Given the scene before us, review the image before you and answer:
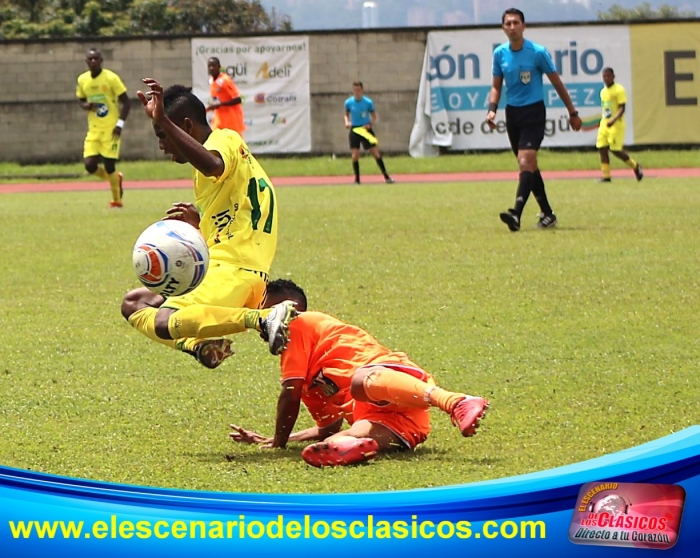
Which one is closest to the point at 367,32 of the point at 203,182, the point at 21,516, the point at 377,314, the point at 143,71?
the point at 143,71

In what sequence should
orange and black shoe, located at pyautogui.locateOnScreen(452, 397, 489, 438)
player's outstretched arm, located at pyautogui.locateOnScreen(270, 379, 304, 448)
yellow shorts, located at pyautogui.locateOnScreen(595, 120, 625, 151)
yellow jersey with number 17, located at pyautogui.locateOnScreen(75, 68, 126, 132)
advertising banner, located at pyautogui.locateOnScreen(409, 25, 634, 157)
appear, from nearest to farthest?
orange and black shoe, located at pyautogui.locateOnScreen(452, 397, 489, 438) → player's outstretched arm, located at pyautogui.locateOnScreen(270, 379, 304, 448) → yellow jersey with number 17, located at pyautogui.locateOnScreen(75, 68, 126, 132) → yellow shorts, located at pyautogui.locateOnScreen(595, 120, 625, 151) → advertising banner, located at pyautogui.locateOnScreen(409, 25, 634, 157)

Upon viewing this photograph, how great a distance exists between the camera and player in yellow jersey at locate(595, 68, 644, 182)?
22.1m

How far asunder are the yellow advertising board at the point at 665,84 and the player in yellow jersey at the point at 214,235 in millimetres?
24891

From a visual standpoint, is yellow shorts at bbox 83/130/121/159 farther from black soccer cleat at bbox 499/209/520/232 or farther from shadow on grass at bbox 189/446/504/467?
shadow on grass at bbox 189/446/504/467

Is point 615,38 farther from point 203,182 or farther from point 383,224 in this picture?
point 203,182

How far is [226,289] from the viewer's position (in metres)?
5.64

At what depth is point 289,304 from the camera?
207 inches

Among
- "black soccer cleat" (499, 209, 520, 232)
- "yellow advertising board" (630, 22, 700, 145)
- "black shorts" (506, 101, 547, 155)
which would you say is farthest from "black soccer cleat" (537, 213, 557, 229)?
"yellow advertising board" (630, 22, 700, 145)

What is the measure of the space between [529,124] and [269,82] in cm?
1775

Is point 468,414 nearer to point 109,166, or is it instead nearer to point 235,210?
point 235,210

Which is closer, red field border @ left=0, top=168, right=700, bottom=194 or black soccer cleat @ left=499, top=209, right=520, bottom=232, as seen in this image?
black soccer cleat @ left=499, top=209, right=520, bottom=232

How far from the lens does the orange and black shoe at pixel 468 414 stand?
4785 mm

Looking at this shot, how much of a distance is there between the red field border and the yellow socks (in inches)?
751

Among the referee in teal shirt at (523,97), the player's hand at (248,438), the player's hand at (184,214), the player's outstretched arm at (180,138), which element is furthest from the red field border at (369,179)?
the player's hand at (248,438)
